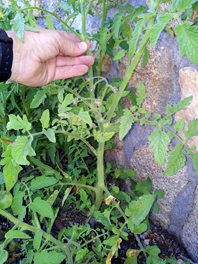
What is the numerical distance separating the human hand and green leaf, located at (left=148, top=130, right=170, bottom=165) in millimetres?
521

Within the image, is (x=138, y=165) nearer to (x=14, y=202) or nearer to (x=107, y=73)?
(x=107, y=73)

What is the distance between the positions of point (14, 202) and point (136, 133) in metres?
0.71

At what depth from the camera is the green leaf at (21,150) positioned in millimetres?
632

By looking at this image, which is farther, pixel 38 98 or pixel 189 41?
pixel 38 98

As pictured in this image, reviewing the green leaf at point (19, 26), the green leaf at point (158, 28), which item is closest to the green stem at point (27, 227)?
the green leaf at point (19, 26)

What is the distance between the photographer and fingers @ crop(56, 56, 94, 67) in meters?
1.03

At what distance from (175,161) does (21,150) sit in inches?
18.3

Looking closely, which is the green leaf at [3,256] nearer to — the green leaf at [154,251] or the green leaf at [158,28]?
the green leaf at [154,251]

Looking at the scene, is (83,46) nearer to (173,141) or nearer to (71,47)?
(71,47)

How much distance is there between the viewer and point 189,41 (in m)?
0.49

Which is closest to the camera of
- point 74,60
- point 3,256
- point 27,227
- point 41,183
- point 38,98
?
point 3,256

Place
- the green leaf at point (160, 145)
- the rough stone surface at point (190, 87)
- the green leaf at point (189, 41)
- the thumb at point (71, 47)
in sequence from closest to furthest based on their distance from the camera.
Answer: the green leaf at point (189, 41), the green leaf at point (160, 145), the rough stone surface at point (190, 87), the thumb at point (71, 47)

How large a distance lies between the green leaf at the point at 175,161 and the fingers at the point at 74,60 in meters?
0.57

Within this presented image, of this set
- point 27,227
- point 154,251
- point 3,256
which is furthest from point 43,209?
point 154,251
